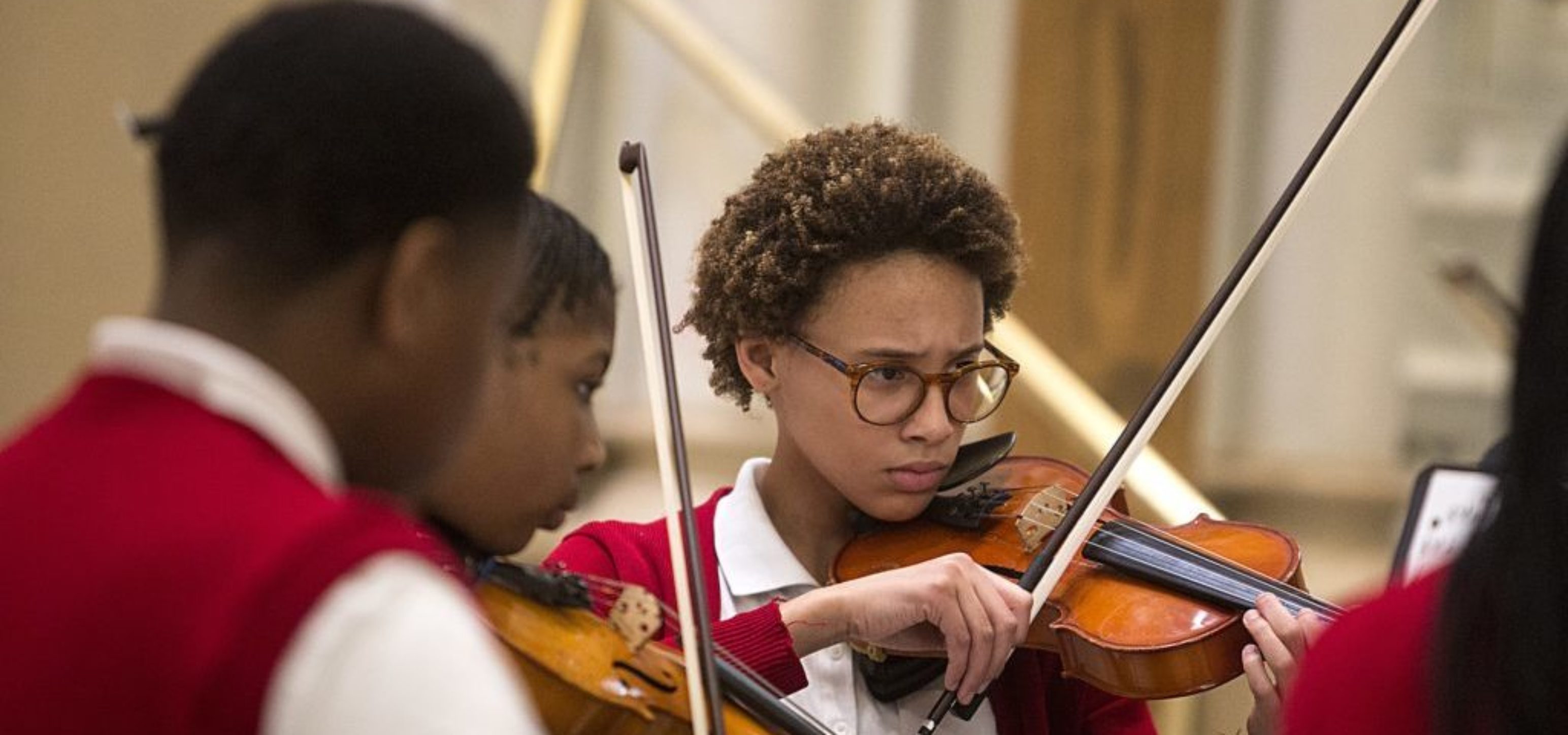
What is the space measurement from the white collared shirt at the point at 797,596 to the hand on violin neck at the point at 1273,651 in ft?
0.74

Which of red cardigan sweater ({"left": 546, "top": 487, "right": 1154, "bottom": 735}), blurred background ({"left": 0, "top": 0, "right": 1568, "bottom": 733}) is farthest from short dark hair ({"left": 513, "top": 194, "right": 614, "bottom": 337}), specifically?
blurred background ({"left": 0, "top": 0, "right": 1568, "bottom": 733})

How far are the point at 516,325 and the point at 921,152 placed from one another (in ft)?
1.71

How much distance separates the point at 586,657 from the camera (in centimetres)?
127

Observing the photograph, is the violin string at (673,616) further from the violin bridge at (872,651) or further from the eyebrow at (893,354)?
the eyebrow at (893,354)

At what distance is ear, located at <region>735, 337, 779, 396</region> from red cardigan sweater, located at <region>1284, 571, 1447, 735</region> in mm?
778

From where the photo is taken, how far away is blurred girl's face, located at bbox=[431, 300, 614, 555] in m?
1.20

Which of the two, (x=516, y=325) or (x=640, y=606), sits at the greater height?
(x=516, y=325)

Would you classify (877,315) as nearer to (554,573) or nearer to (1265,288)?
(554,573)

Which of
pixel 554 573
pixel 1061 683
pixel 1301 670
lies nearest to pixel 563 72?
pixel 1061 683

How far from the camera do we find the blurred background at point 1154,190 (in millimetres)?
3275

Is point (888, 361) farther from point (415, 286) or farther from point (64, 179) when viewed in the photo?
point (64, 179)

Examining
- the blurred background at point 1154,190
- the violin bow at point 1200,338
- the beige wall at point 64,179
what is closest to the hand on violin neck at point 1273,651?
the violin bow at point 1200,338

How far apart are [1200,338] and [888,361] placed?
258 mm

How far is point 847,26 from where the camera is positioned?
3.49 metres
